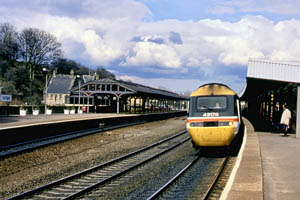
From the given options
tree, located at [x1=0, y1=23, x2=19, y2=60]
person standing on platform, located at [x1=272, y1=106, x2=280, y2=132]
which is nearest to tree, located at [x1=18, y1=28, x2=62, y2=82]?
tree, located at [x1=0, y1=23, x2=19, y2=60]

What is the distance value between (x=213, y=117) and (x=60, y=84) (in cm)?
7616

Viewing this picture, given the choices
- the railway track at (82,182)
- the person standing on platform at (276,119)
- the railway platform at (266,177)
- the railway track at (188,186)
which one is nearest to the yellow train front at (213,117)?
the railway platform at (266,177)

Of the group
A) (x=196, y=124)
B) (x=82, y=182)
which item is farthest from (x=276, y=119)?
(x=82, y=182)

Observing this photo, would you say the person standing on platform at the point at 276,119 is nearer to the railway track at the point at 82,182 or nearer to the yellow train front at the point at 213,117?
the yellow train front at the point at 213,117

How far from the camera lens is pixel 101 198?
771 centimetres

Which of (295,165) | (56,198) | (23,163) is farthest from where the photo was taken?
(23,163)

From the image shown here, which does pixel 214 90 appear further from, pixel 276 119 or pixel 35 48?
pixel 35 48

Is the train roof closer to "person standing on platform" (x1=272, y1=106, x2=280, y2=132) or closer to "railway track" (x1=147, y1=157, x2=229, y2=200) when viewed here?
"railway track" (x1=147, y1=157, x2=229, y2=200)

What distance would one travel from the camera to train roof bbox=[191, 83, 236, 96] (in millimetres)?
13505

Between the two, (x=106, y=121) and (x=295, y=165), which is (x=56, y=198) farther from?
(x=106, y=121)

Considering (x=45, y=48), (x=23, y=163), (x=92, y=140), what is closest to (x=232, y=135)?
(x=23, y=163)

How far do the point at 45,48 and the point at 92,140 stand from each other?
62.5m

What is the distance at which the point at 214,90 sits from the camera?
44.7ft

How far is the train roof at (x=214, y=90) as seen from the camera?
1350cm
